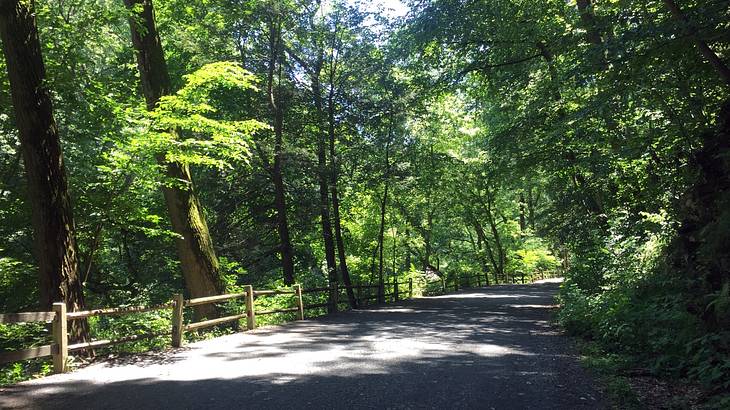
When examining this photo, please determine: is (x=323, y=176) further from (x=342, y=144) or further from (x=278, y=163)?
(x=342, y=144)

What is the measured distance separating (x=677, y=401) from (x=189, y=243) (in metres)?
9.93

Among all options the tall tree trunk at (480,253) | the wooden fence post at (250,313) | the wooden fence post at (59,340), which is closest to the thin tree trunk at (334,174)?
the wooden fence post at (250,313)

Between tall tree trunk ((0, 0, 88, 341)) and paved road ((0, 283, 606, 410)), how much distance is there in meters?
1.58

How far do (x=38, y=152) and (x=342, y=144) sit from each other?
50.7ft

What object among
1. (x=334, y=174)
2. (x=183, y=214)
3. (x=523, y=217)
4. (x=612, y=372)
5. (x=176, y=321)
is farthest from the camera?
(x=523, y=217)

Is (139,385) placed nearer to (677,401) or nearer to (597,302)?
(677,401)

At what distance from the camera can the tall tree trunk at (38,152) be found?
7.63 meters

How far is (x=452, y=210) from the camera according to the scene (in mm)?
38750

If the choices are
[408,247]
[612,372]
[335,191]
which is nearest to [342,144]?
[335,191]

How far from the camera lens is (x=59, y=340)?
6895 millimetres

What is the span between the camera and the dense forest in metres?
7.34

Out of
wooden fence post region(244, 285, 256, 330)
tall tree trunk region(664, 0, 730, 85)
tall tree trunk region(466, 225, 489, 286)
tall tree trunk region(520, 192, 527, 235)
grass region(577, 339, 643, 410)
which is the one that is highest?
tall tree trunk region(520, 192, 527, 235)

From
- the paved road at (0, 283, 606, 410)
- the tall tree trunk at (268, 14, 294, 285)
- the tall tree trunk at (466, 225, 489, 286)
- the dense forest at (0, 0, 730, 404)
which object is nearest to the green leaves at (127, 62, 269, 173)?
the dense forest at (0, 0, 730, 404)

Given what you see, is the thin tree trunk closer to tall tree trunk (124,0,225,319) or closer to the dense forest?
the dense forest
